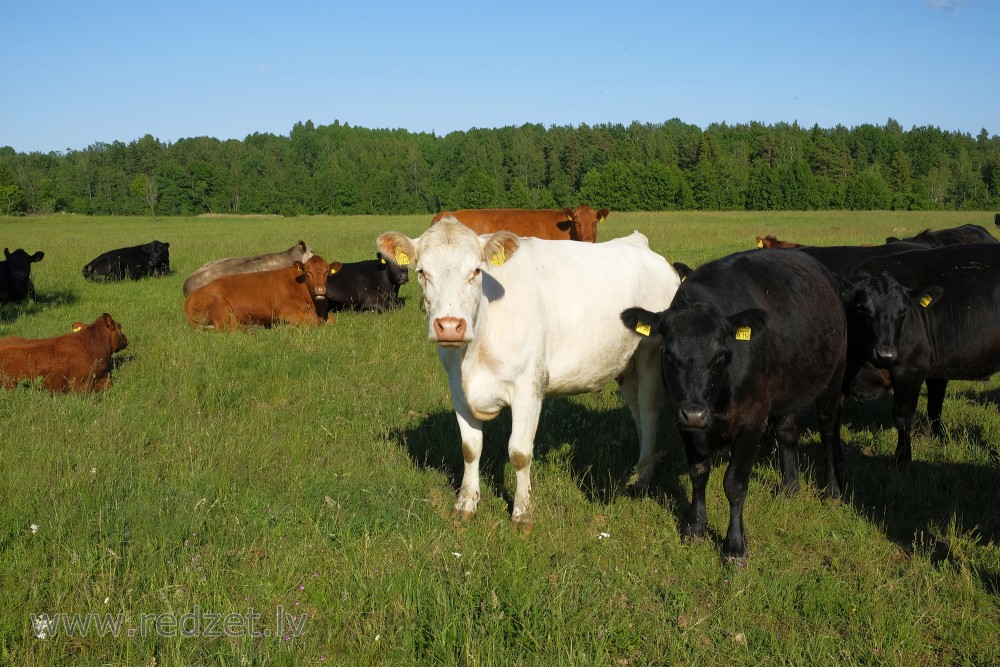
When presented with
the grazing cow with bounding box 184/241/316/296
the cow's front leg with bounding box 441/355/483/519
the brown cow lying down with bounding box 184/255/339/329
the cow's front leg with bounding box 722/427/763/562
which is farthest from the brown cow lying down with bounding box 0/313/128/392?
the grazing cow with bounding box 184/241/316/296

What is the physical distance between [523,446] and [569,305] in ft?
3.83

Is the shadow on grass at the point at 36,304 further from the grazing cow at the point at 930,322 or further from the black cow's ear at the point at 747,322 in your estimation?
the grazing cow at the point at 930,322

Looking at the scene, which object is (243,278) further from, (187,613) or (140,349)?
(187,613)

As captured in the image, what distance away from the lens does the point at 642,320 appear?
5.40 meters

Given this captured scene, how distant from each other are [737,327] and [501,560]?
219cm

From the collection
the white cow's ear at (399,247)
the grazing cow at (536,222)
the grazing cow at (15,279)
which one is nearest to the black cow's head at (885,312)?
the white cow's ear at (399,247)

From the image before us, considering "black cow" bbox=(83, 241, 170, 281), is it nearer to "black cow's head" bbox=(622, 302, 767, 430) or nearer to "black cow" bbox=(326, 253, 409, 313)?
"black cow" bbox=(326, 253, 409, 313)

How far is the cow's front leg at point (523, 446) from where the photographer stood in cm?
533

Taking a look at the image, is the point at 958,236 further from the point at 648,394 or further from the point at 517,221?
the point at 648,394

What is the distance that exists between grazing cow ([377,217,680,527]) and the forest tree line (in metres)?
85.3

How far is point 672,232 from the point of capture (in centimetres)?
3697

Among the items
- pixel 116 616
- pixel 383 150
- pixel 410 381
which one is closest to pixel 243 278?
pixel 410 381

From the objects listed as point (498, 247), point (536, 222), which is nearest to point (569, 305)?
point (498, 247)

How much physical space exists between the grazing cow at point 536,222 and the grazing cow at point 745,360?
10.6 metres
